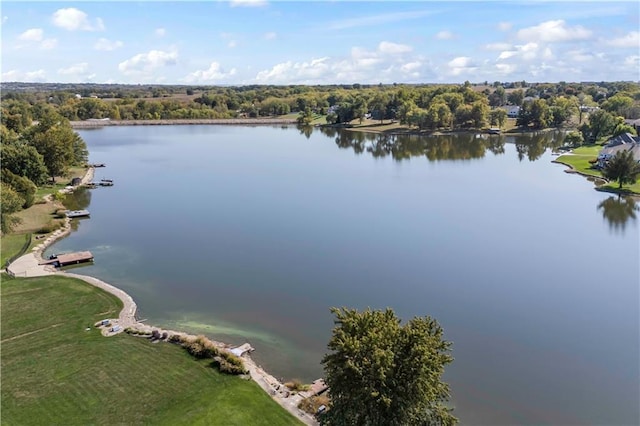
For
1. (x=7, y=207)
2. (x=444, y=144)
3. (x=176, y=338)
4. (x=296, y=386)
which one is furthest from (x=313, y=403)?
(x=444, y=144)

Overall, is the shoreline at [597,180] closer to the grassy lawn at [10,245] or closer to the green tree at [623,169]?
the green tree at [623,169]

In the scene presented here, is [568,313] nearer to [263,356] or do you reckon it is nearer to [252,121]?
[263,356]

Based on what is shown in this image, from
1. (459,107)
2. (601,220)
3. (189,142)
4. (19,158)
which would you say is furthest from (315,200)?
(459,107)

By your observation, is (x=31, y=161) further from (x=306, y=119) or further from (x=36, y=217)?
(x=306, y=119)

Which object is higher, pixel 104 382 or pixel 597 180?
pixel 597 180

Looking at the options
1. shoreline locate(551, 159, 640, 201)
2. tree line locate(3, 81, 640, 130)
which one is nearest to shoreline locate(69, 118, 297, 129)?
tree line locate(3, 81, 640, 130)

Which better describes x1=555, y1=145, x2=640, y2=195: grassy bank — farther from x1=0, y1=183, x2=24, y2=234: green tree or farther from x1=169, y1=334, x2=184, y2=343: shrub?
x1=0, y1=183, x2=24, y2=234: green tree
